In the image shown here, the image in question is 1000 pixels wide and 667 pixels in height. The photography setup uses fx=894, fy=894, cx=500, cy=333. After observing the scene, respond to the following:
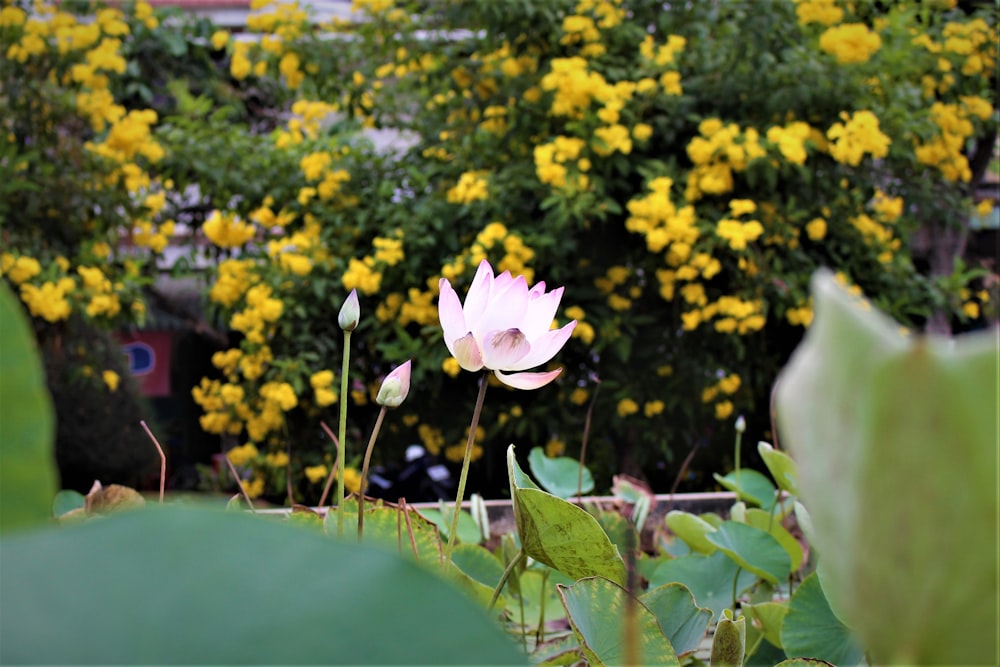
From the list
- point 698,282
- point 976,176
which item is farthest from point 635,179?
point 976,176

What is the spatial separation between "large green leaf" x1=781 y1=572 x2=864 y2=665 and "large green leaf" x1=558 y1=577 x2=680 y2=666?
0.13 meters

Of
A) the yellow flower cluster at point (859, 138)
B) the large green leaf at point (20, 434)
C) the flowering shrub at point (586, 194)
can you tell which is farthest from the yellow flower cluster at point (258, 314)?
the large green leaf at point (20, 434)

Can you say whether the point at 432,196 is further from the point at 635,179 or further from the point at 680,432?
the point at 680,432

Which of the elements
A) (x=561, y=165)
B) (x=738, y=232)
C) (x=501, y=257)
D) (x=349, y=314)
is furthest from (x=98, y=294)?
(x=349, y=314)

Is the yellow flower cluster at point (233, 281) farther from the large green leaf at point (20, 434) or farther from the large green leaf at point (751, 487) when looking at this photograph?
the large green leaf at point (20, 434)

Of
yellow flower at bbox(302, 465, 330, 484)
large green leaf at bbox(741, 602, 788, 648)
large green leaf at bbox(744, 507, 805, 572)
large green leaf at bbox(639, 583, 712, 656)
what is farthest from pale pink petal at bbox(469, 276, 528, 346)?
yellow flower at bbox(302, 465, 330, 484)

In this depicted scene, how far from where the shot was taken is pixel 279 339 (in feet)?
8.23

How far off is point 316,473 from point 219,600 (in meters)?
2.29

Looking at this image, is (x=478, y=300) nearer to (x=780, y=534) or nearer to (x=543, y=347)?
(x=543, y=347)

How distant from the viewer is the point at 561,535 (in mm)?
342

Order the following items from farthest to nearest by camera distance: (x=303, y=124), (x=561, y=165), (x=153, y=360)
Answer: (x=153, y=360) → (x=303, y=124) → (x=561, y=165)

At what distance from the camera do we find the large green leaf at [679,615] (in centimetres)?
39

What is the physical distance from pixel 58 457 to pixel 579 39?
221 cm

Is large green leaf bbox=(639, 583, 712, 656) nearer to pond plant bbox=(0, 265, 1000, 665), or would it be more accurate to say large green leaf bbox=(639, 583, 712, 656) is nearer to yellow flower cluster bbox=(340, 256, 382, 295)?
pond plant bbox=(0, 265, 1000, 665)
